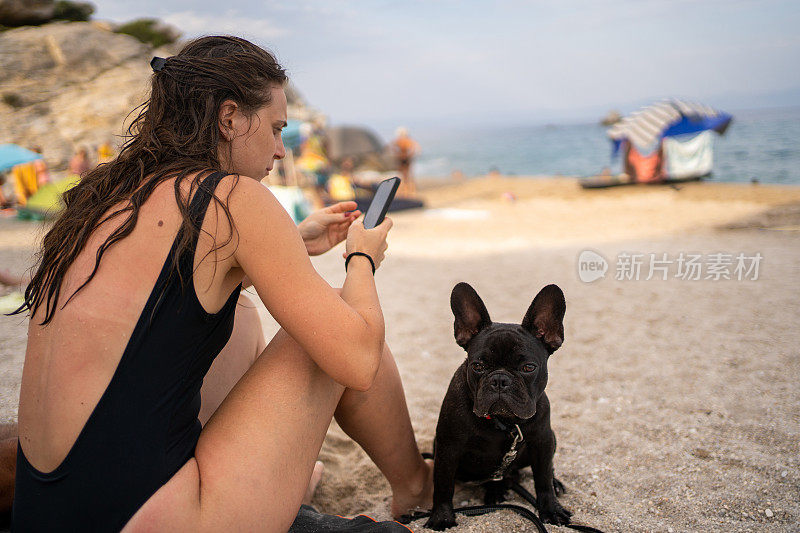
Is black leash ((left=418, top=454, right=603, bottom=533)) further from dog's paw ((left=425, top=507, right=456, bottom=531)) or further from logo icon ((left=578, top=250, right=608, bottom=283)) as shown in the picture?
logo icon ((left=578, top=250, right=608, bottom=283))

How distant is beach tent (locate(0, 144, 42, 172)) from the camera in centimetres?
1166

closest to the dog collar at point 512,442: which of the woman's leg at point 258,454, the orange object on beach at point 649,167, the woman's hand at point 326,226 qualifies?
the woman's leg at point 258,454

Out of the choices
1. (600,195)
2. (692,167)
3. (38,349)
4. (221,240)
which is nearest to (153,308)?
(221,240)

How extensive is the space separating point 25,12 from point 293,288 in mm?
28715

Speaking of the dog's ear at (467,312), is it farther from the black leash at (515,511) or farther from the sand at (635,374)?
the sand at (635,374)

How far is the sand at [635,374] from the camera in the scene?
8.50ft

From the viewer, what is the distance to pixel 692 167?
17.5 meters

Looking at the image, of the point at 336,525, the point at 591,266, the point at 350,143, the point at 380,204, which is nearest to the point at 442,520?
the point at 336,525

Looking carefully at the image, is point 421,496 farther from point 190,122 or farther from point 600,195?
point 600,195

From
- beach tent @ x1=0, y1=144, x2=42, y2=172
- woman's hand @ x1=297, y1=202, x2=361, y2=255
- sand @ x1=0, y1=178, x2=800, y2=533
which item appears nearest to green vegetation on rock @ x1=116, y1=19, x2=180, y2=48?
beach tent @ x1=0, y1=144, x2=42, y2=172

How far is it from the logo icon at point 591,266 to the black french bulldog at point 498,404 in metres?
4.70

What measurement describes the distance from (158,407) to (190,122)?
34.0 inches

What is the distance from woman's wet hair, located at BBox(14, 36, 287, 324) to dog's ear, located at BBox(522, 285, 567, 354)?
1230mm

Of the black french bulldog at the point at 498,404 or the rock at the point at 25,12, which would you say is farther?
the rock at the point at 25,12
